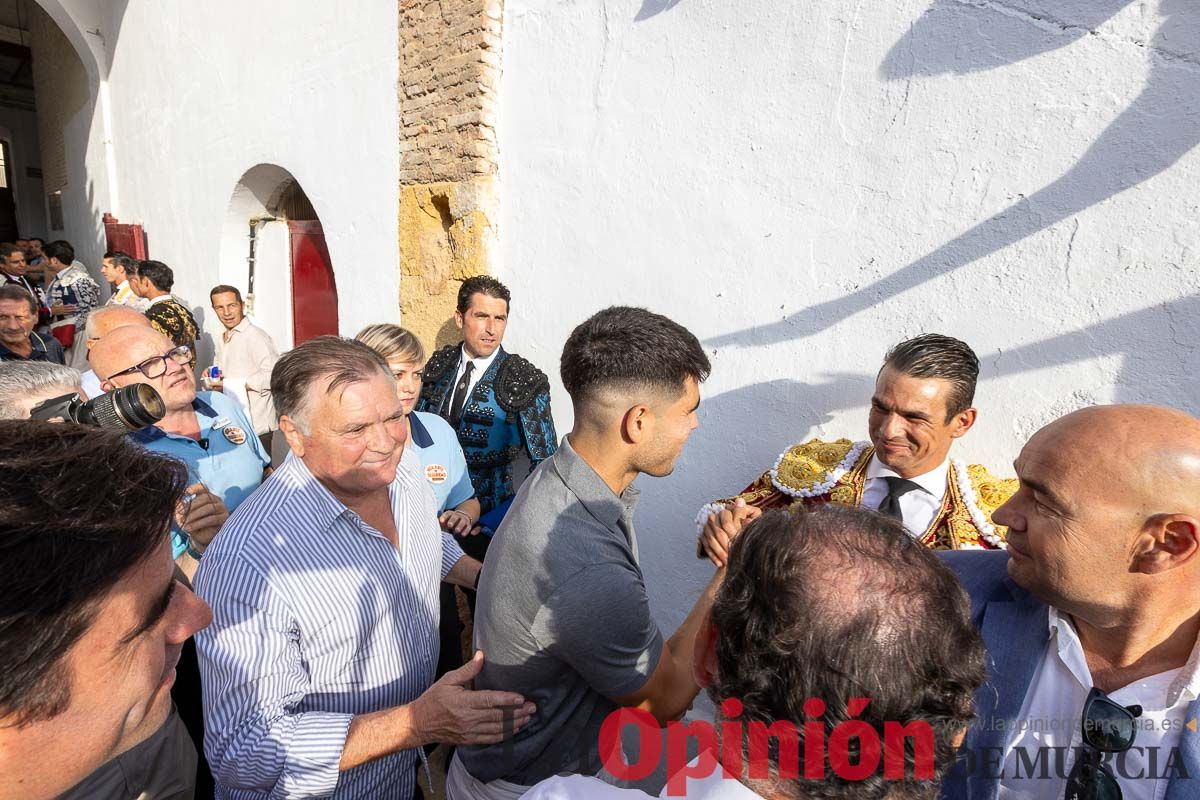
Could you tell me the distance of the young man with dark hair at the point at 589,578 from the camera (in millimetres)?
1265

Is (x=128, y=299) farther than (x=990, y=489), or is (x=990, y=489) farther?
(x=128, y=299)

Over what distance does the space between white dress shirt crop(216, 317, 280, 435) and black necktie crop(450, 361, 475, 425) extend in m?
2.41

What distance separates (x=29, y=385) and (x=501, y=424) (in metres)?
1.83

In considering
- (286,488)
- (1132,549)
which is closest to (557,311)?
(286,488)

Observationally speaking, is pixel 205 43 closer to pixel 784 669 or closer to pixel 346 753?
pixel 346 753

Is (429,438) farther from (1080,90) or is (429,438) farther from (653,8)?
(1080,90)

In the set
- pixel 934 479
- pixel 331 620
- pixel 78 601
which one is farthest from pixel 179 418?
pixel 934 479

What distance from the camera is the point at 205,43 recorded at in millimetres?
5824

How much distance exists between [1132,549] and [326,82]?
521 cm

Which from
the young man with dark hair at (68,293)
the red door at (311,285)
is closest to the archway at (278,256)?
the red door at (311,285)

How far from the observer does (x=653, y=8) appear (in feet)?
9.23

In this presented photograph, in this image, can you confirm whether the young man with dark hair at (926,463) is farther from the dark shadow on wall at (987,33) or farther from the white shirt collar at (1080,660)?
the dark shadow on wall at (987,33)

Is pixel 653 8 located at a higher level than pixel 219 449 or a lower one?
higher

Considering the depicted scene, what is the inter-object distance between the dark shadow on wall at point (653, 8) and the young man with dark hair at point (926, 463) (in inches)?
75.2
